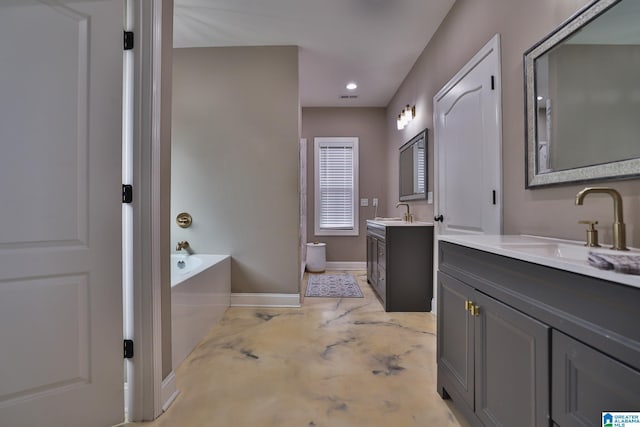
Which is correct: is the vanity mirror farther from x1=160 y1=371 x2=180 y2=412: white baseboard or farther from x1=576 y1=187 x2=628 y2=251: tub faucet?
x1=160 y1=371 x2=180 y2=412: white baseboard

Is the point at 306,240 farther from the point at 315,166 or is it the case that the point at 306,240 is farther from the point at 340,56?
the point at 340,56

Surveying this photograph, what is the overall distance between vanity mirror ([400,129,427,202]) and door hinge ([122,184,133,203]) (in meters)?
2.68

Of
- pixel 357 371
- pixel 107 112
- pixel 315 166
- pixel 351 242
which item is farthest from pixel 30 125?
pixel 351 242

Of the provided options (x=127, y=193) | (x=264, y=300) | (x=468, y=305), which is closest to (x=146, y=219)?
(x=127, y=193)

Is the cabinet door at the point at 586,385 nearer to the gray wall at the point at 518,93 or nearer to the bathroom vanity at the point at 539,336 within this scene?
the bathroom vanity at the point at 539,336

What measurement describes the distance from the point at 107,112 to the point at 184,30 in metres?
1.99

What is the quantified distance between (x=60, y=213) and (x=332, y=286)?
3.11 meters

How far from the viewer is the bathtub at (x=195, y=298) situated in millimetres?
1968

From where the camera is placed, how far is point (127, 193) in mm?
1417

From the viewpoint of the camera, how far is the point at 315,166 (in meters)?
5.09

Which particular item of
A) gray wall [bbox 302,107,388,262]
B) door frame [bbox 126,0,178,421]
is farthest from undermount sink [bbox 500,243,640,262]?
gray wall [bbox 302,107,388,262]

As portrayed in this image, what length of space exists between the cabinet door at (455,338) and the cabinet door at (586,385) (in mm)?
448

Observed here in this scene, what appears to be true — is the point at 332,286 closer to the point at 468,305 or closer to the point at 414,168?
the point at 414,168

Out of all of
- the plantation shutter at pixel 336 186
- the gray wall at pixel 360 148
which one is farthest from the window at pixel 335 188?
the gray wall at pixel 360 148
